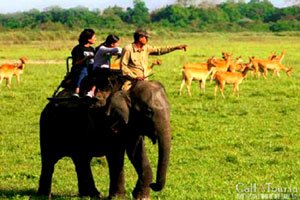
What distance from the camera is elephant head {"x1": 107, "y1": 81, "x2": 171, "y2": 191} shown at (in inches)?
296

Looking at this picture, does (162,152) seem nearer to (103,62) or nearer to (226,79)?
(103,62)

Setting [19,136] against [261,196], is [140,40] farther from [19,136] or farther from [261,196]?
[19,136]

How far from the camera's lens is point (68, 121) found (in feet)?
28.7

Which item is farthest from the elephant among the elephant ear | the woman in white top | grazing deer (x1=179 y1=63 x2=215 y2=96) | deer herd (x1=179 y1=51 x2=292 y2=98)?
grazing deer (x1=179 y1=63 x2=215 y2=96)

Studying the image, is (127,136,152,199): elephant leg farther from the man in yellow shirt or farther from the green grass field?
the man in yellow shirt

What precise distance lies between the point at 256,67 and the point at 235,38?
122ft

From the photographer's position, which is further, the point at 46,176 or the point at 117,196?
the point at 46,176

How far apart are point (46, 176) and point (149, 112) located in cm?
204

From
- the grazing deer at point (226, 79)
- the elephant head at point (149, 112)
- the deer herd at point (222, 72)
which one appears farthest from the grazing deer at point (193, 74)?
the elephant head at point (149, 112)

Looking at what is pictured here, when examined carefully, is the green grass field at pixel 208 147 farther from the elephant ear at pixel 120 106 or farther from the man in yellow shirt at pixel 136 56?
the man in yellow shirt at pixel 136 56

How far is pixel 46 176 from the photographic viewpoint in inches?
355

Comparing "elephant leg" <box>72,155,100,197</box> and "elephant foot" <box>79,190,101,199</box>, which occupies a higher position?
"elephant leg" <box>72,155,100,197</box>

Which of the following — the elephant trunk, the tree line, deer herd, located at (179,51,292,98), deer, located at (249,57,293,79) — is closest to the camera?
the elephant trunk

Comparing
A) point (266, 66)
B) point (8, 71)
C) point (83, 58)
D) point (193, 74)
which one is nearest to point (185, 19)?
point (266, 66)
